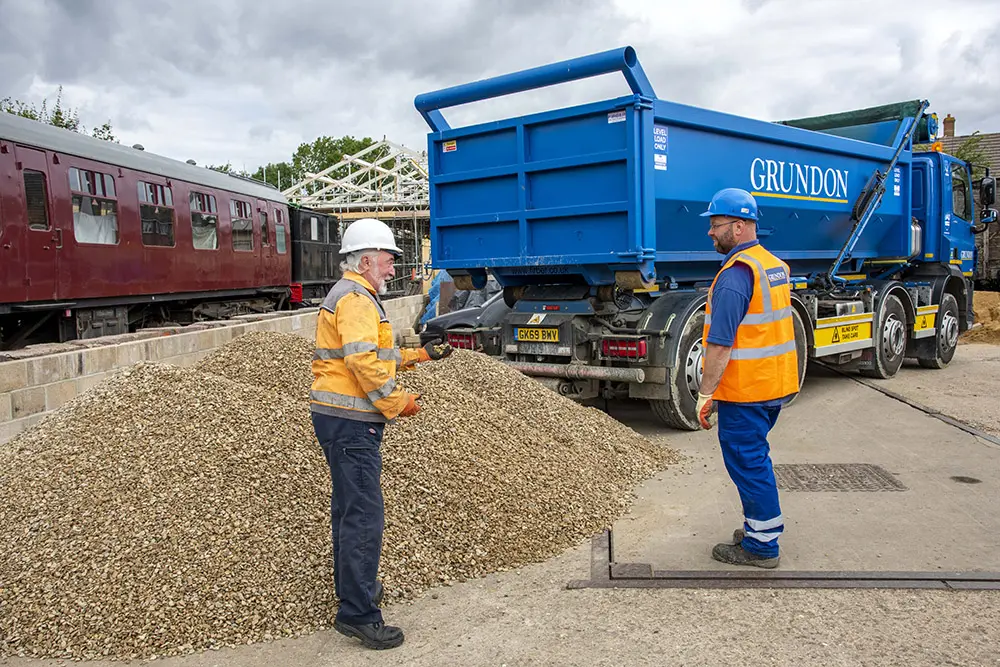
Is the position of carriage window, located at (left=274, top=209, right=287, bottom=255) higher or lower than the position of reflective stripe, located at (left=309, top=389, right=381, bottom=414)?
higher

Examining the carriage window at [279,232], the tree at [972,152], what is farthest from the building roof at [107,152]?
the tree at [972,152]

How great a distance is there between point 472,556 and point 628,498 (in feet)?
4.92

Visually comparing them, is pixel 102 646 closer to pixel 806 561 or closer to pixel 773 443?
pixel 806 561

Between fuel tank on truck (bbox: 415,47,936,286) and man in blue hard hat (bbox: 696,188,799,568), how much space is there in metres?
2.61

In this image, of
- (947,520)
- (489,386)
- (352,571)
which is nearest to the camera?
(352,571)

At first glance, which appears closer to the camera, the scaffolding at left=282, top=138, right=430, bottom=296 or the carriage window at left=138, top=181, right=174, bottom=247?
the carriage window at left=138, top=181, right=174, bottom=247

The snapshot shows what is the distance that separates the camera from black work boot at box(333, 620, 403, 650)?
340cm

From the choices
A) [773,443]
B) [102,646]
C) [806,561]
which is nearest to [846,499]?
[806,561]

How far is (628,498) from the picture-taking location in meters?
5.36

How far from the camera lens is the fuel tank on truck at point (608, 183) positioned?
6715 mm

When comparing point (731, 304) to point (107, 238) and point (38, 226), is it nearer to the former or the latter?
point (38, 226)

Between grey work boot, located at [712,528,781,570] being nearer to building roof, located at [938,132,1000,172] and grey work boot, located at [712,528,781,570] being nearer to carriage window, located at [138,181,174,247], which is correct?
carriage window, located at [138,181,174,247]

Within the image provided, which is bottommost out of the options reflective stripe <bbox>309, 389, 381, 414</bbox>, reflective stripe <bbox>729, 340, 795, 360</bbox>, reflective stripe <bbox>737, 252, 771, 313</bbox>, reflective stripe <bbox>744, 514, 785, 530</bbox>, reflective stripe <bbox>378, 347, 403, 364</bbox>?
reflective stripe <bbox>744, 514, 785, 530</bbox>

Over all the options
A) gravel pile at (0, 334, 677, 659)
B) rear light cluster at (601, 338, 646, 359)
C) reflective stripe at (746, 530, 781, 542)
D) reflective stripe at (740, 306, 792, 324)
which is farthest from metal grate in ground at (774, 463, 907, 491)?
reflective stripe at (740, 306, 792, 324)
